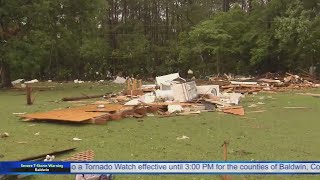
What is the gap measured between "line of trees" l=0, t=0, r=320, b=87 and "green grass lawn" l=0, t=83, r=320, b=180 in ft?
43.3

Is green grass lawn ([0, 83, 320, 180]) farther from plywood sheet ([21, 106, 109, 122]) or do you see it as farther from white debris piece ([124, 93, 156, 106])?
white debris piece ([124, 93, 156, 106])

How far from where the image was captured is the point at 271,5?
37125 mm

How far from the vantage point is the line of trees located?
27.5m

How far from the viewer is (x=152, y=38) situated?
1809 inches

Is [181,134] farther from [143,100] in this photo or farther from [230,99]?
[230,99]

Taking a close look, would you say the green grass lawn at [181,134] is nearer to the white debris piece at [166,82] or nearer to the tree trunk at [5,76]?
the white debris piece at [166,82]

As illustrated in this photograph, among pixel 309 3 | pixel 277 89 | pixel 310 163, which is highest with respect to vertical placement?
pixel 309 3

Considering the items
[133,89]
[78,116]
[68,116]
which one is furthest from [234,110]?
[133,89]

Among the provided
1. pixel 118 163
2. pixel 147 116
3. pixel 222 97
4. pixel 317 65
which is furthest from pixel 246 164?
pixel 317 65

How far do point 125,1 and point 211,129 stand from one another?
3731 centimetres

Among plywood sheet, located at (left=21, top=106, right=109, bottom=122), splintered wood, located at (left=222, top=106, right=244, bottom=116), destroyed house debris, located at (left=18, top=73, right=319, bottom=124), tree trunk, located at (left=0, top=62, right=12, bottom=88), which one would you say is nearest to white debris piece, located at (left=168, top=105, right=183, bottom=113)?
destroyed house debris, located at (left=18, top=73, right=319, bottom=124)

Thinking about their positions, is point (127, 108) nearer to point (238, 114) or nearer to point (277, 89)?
point (238, 114)

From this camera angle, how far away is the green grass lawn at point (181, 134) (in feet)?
27.5

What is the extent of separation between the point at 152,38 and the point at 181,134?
35.6m
